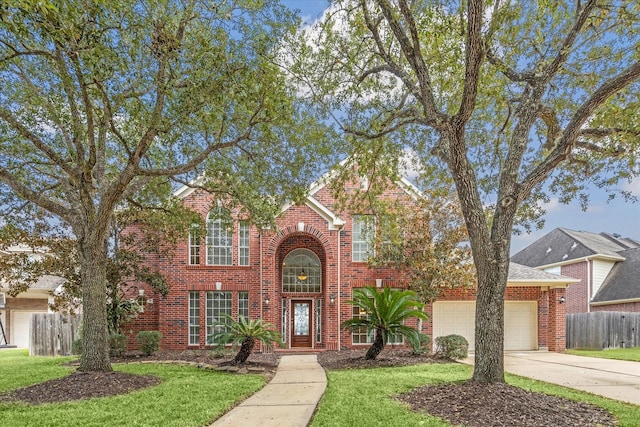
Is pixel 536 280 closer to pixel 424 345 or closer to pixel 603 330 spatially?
pixel 424 345

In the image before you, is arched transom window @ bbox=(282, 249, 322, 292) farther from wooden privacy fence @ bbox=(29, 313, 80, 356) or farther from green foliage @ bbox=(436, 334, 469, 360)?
wooden privacy fence @ bbox=(29, 313, 80, 356)

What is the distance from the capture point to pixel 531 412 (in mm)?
6160

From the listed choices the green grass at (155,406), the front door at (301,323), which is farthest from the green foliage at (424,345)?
the green grass at (155,406)

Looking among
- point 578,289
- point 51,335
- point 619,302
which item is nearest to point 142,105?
point 51,335

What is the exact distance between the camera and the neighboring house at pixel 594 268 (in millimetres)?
23116

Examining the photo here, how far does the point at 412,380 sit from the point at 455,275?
603 centimetres

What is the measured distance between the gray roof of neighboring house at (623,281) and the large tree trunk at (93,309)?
23.1m

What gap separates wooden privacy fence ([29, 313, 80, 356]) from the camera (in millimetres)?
17703

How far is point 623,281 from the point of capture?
23531 millimetres

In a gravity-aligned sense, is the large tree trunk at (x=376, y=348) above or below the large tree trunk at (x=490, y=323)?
below

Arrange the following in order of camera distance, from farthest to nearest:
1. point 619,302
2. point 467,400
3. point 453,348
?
1. point 619,302
2. point 453,348
3. point 467,400

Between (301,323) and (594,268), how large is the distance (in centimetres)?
1687

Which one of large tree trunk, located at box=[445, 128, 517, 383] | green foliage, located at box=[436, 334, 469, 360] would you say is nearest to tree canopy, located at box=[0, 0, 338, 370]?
large tree trunk, located at box=[445, 128, 517, 383]

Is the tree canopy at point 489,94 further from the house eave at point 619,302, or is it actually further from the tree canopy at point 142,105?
the house eave at point 619,302
